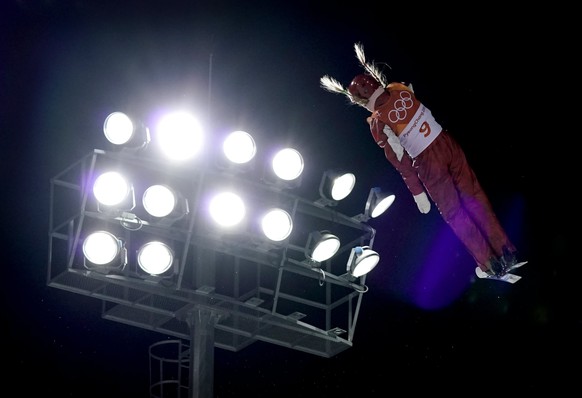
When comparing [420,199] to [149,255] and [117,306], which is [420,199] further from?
[117,306]

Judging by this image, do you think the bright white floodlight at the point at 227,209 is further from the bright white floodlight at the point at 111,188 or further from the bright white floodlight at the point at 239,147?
the bright white floodlight at the point at 111,188

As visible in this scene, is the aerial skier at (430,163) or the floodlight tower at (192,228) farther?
the aerial skier at (430,163)

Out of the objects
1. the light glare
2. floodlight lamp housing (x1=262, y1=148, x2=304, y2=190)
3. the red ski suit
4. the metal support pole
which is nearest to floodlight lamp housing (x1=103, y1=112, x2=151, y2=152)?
the light glare

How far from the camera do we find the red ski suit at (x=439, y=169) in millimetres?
4352

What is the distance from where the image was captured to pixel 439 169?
14.5ft

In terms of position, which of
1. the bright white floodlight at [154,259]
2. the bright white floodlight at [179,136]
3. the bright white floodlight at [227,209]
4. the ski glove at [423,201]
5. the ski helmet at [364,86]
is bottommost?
the bright white floodlight at [154,259]

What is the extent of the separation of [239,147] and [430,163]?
3.83 ft

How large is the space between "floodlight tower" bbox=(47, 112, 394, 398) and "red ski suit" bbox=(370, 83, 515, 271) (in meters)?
0.33

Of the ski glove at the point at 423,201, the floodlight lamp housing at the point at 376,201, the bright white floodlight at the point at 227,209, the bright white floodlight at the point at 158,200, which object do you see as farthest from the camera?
the floodlight lamp housing at the point at 376,201

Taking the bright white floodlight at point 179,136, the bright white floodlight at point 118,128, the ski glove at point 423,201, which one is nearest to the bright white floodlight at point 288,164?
the bright white floodlight at point 179,136

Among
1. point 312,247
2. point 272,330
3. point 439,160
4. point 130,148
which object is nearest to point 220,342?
point 272,330

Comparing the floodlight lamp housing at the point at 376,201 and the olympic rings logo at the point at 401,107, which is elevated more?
the olympic rings logo at the point at 401,107

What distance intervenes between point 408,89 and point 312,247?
1114 millimetres

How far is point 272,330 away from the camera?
15.5 feet
